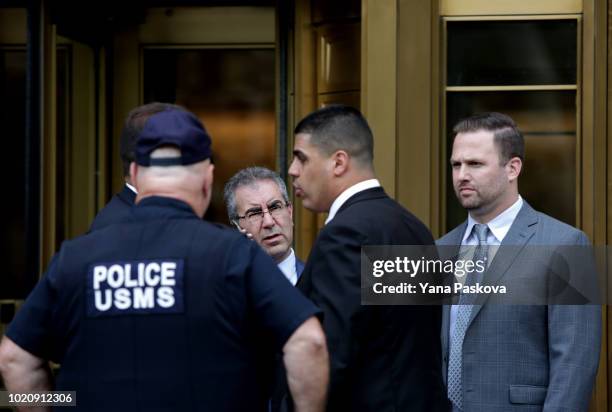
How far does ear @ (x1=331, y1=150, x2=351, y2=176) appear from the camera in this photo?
3.91m

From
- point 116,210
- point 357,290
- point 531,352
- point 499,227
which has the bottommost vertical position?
point 531,352

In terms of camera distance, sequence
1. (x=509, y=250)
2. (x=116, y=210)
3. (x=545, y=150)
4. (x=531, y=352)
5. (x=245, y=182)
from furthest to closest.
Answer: (x=545, y=150) < (x=245, y=182) < (x=509, y=250) < (x=531, y=352) < (x=116, y=210)

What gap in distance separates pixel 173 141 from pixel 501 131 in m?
2.05

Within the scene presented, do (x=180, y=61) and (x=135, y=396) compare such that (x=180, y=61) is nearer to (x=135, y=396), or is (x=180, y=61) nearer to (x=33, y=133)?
(x=33, y=133)

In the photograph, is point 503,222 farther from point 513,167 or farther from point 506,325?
point 506,325

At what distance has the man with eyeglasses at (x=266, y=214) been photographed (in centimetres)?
485

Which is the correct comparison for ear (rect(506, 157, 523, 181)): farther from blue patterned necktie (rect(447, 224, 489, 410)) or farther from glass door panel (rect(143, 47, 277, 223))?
glass door panel (rect(143, 47, 277, 223))

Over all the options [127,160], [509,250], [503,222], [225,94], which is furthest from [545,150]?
[127,160]

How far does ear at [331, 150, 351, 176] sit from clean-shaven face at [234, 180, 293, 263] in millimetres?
993

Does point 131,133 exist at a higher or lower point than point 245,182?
higher

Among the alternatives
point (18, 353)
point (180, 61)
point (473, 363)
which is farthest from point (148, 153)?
point (180, 61)

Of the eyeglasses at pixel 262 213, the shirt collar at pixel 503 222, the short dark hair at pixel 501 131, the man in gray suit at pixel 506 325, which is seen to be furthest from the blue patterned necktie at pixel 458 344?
the eyeglasses at pixel 262 213

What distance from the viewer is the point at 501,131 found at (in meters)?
4.76

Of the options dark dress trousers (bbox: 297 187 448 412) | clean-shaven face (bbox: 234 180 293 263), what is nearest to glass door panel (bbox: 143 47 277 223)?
clean-shaven face (bbox: 234 180 293 263)
